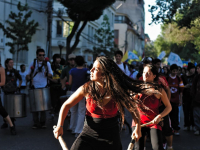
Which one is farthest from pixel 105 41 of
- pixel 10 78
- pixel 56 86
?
pixel 10 78

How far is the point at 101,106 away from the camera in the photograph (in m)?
3.96

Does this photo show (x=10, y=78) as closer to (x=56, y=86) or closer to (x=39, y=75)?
(x=39, y=75)

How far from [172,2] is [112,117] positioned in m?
11.5

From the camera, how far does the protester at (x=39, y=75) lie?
30.1 ft

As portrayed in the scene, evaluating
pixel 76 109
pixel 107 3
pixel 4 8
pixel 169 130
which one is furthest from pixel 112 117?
pixel 4 8

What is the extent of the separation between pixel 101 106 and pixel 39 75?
5501 millimetres

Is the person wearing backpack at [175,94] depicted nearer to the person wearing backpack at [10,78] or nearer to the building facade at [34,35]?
the person wearing backpack at [10,78]

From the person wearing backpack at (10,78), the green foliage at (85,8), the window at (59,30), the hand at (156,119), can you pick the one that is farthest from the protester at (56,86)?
the window at (59,30)

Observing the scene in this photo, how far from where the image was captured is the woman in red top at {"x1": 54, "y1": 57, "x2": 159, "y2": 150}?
3.87m

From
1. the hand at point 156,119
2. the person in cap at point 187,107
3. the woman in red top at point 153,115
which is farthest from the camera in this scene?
the person in cap at point 187,107

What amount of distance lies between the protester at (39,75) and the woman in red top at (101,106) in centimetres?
531

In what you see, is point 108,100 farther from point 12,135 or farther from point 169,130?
point 12,135

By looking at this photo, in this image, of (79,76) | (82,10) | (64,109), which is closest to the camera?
(64,109)

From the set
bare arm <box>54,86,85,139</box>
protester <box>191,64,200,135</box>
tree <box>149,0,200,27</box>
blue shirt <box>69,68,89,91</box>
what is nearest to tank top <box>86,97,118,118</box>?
bare arm <box>54,86,85,139</box>
